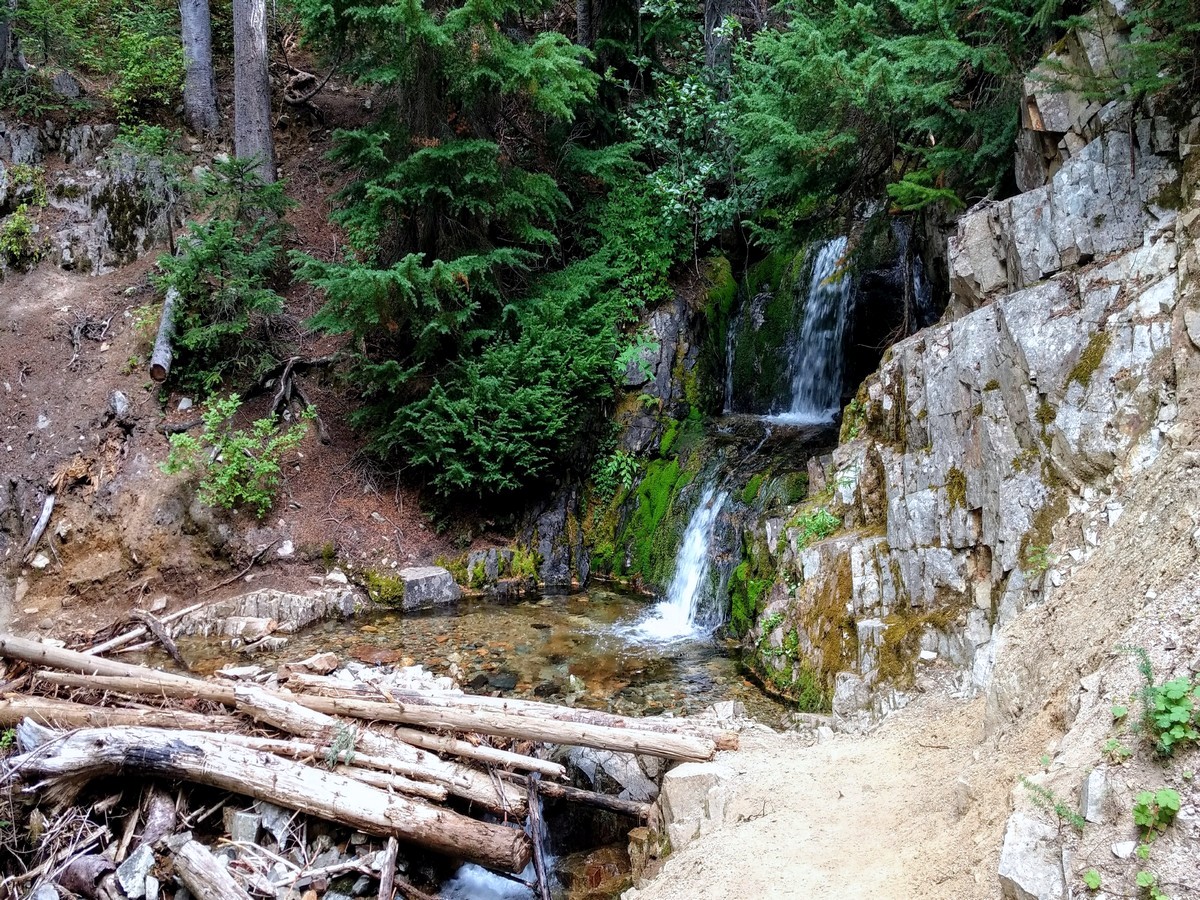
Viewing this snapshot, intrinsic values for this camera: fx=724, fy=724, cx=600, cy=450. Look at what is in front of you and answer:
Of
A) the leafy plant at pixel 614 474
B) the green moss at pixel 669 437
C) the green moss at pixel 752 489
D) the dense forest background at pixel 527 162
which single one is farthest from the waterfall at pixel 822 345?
the leafy plant at pixel 614 474

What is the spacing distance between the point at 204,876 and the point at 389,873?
42.5 inches

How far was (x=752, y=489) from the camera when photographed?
353 inches

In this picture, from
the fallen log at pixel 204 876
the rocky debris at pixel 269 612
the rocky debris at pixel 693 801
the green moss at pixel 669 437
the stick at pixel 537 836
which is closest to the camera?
the rocky debris at pixel 693 801

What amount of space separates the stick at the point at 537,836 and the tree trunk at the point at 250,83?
38.9 ft

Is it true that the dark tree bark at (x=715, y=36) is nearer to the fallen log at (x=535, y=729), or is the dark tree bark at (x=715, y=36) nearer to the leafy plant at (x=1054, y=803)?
the fallen log at (x=535, y=729)

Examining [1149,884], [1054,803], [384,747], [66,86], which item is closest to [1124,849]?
[1149,884]

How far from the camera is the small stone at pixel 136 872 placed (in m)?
4.41

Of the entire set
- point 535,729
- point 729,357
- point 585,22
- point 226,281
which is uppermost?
point 585,22

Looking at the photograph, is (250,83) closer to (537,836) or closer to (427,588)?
(427,588)

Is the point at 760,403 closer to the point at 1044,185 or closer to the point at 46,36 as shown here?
the point at 1044,185

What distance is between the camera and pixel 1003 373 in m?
5.53

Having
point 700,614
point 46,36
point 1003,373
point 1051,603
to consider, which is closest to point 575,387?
point 700,614

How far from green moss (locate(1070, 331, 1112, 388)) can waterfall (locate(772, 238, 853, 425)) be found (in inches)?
211


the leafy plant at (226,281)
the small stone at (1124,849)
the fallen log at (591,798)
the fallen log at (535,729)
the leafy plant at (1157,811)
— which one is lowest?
the fallen log at (591,798)
